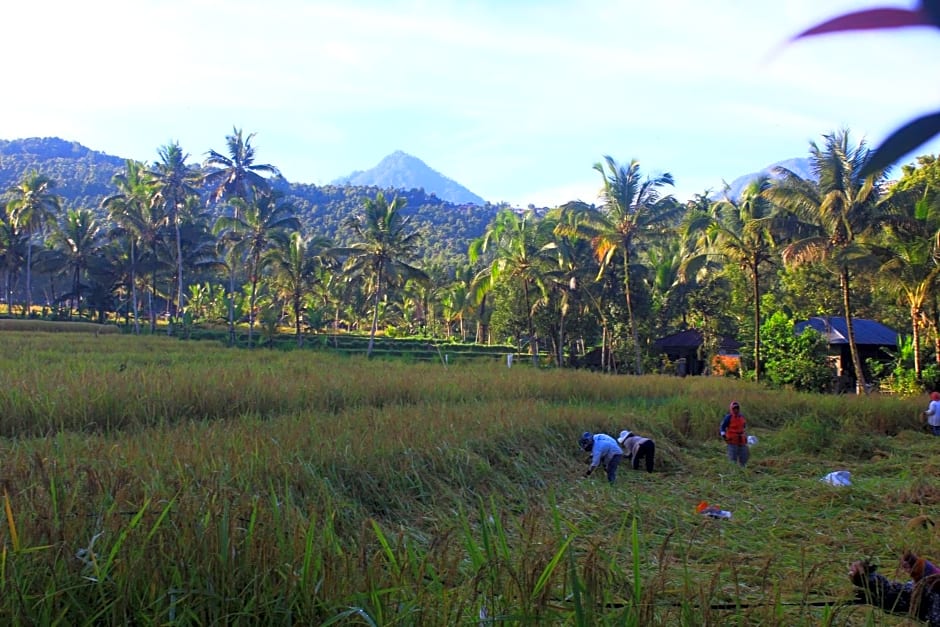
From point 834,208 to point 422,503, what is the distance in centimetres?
1521

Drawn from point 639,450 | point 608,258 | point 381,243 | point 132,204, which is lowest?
point 639,450

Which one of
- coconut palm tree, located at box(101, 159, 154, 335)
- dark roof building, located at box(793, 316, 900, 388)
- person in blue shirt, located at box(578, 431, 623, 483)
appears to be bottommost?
person in blue shirt, located at box(578, 431, 623, 483)

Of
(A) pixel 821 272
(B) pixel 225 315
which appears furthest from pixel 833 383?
(B) pixel 225 315

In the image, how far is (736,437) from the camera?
8312 millimetres

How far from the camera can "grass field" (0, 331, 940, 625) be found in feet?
7.99

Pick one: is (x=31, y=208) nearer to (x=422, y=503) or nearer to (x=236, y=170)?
(x=236, y=170)

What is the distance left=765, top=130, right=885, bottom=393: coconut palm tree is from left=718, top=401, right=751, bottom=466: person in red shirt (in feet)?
31.6

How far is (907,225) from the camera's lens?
16.3m

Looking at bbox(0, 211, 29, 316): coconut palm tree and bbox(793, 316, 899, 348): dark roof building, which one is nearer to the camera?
bbox(793, 316, 899, 348): dark roof building

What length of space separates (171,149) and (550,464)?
29063 mm

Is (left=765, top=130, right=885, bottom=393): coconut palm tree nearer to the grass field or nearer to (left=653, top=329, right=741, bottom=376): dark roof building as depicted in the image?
the grass field

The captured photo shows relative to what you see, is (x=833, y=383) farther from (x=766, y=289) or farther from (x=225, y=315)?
(x=225, y=315)

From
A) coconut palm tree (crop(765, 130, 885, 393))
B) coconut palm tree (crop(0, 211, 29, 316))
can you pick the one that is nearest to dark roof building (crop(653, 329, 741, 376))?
coconut palm tree (crop(765, 130, 885, 393))

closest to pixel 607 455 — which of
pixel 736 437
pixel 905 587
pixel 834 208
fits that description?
pixel 736 437
